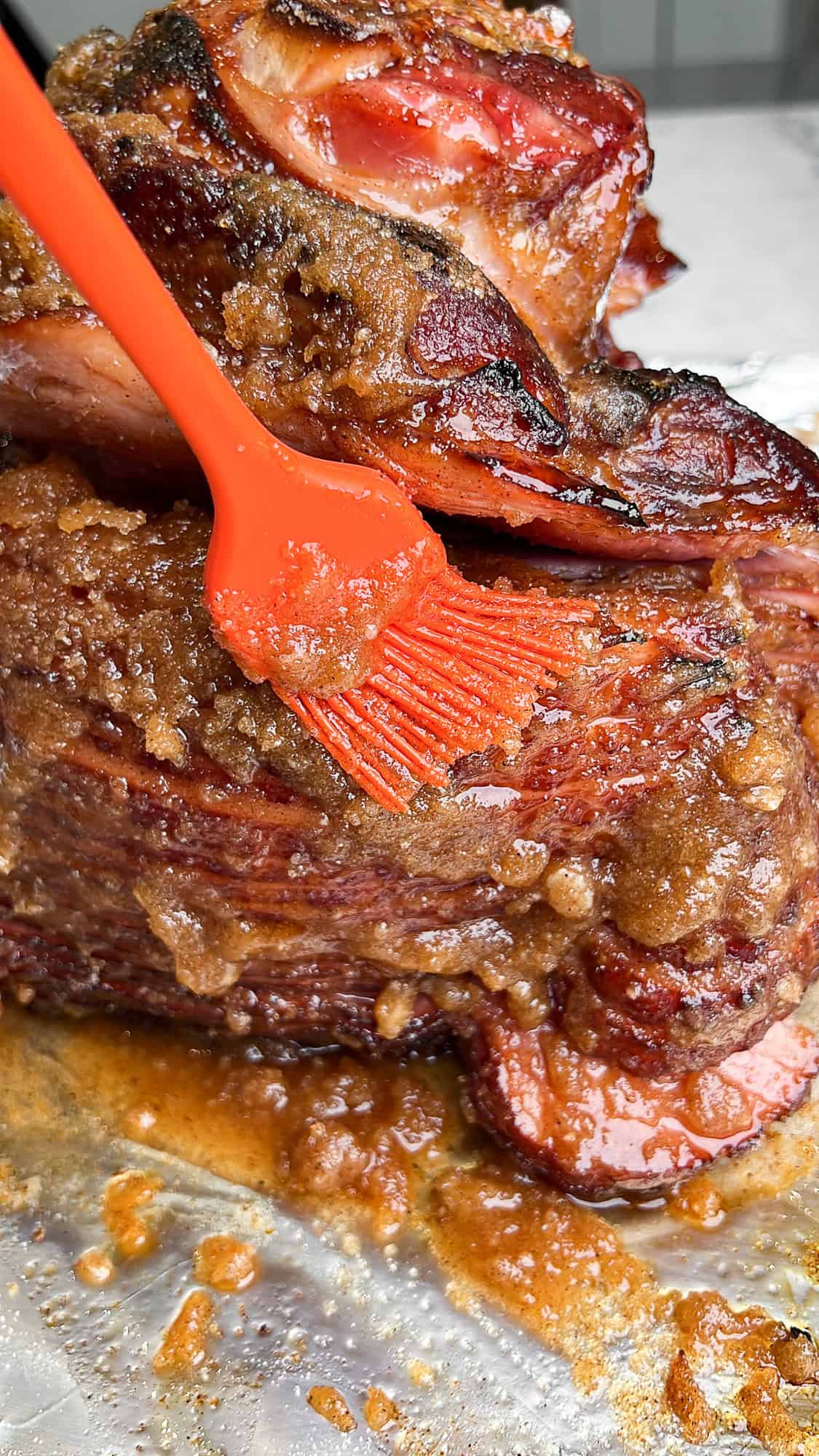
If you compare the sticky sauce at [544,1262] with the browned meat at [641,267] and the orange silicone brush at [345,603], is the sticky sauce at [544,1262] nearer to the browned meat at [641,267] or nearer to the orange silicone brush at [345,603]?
the orange silicone brush at [345,603]

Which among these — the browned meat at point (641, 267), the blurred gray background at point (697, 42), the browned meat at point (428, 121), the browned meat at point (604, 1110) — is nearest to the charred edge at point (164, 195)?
the browned meat at point (428, 121)

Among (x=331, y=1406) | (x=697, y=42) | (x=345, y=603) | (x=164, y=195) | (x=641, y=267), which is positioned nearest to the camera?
(x=345, y=603)

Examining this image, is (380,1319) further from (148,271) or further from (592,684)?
(148,271)

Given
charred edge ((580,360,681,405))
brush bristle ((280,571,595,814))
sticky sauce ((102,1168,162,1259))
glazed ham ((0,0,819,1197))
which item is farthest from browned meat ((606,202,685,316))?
sticky sauce ((102,1168,162,1259))

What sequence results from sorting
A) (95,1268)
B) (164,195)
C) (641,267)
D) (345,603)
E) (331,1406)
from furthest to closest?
(641,267), (95,1268), (331,1406), (164,195), (345,603)

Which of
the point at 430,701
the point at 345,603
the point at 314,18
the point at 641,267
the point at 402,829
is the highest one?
the point at 314,18

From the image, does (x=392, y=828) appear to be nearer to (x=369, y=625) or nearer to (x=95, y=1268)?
(x=369, y=625)

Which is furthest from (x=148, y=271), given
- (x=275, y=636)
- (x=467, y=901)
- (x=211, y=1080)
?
(x=211, y=1080)

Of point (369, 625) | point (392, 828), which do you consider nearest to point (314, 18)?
point (369, 625)
